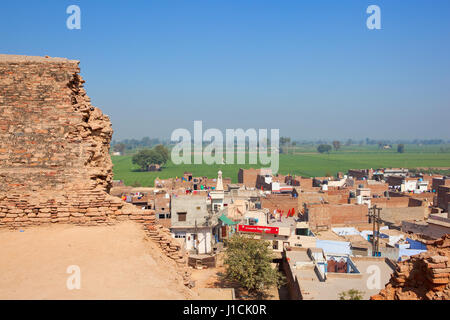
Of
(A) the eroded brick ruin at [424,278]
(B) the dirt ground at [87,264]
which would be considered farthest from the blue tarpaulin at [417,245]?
(B) the dirt ground at [87,264]

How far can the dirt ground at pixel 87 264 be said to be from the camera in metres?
5.61

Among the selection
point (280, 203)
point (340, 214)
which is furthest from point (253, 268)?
point (280, 203)

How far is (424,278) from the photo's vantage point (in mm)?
6441

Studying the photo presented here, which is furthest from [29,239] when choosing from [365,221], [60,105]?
[365,221]

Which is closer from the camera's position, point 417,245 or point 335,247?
point 335,247

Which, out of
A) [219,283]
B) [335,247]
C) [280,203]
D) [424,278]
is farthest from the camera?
[280,203]

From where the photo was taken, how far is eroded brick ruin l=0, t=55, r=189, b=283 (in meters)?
7.93

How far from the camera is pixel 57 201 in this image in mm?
7922

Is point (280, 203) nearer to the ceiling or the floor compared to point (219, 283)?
nearer to the ceiling

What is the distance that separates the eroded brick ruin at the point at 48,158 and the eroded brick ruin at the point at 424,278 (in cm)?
418

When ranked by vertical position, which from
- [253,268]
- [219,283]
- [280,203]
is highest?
[280,203]

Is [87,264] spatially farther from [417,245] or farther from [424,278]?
[417,245]

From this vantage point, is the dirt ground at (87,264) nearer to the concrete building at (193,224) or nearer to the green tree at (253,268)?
the green tree at (253,268)

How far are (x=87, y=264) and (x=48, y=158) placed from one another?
3.01 metres
